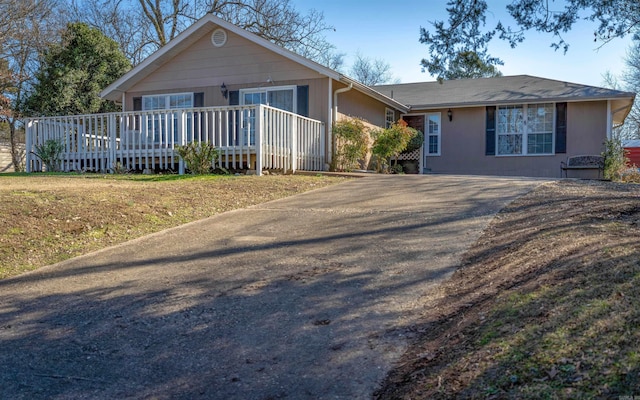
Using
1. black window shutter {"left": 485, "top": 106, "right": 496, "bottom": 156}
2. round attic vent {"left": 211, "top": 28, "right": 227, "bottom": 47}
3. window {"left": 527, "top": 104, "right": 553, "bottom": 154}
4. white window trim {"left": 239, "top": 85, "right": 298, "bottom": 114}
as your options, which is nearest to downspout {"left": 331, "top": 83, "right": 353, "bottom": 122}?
white window trim {"left": 239, "top": 85, "right": 298, "bottom": 114}

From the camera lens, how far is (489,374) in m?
2.71

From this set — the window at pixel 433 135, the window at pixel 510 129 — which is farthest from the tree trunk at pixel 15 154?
the window at pixel 510 129

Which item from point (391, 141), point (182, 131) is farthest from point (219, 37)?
point (391, 141)

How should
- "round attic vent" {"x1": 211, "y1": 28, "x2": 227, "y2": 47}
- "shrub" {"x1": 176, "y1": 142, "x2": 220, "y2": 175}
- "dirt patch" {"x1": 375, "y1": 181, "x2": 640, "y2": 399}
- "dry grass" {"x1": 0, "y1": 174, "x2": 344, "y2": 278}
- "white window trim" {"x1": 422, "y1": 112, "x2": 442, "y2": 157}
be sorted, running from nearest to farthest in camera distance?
Result: "dirt patch" {"x1": 375, "y1": 181, "x2": 640, "y2": 399}
"dry grass" {"x1": 0, "y1": 174, "x2": 344, "y2": 278}
"shrub" {"x1": 176, "y1": 142, "x2": 220, "y2": 175}
"round attic vent" {"x1": 211, "y1": 28, "x2": 227, "y2": 47}
"white window trim" {"x1": 422, "y1": 112, "x2": 442, "y2": 157}

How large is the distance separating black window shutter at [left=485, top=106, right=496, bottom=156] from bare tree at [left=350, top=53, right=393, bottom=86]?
1315 inches

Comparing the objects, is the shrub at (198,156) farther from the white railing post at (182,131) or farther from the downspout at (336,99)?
the downspout at (336,99)

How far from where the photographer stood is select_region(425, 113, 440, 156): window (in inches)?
741

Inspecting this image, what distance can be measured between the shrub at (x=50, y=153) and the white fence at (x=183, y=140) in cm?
14

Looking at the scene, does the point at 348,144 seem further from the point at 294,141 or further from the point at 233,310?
the point at 233,310

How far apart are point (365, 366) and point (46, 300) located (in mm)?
2997

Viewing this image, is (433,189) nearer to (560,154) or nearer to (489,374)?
(489,374)

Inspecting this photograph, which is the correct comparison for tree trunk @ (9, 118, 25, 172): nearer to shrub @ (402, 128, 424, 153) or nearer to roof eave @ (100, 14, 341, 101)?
roof eave @ (100, 14, 341, 101)

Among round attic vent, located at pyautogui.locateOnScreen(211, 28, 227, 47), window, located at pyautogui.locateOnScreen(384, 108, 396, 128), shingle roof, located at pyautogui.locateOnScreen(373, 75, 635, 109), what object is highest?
round attic vent, located at pyautogui.locateOnScreen(211, 28, 227, 47)

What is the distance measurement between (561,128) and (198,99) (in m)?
11.2
